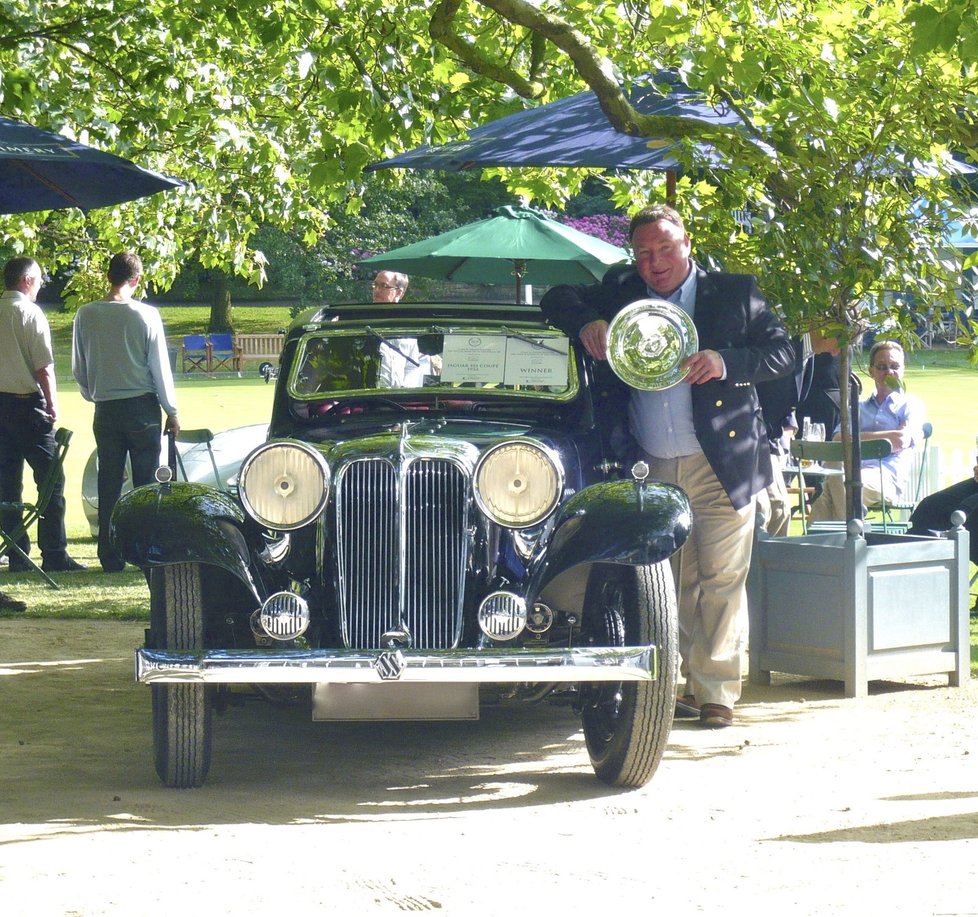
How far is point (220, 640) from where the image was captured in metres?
5.62

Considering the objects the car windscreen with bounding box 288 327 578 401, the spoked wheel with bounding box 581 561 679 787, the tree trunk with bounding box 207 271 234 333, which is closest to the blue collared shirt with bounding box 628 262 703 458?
the car windscreen with bounding box 288 327 578 401

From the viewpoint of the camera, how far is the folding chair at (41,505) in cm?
1020

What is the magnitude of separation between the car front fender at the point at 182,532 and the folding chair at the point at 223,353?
3475 cm

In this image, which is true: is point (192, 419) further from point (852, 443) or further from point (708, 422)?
point (708, 422)

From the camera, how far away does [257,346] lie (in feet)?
142

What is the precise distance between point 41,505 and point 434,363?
467 centimetres

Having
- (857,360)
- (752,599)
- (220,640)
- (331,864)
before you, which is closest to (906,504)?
(857,360)

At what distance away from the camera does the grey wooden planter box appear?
23.2 ft

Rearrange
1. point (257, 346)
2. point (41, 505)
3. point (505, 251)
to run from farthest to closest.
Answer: point (257, 346)
point (505, 251)
point (41, 505)

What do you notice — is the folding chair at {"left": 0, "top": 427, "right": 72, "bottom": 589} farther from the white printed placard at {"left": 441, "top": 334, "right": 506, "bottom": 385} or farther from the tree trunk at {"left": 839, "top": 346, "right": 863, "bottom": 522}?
the tree trunk at {"left": 839, "top": 346, "right": 863, "bottom": 522}

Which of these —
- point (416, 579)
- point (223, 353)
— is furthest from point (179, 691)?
point (223, 353)

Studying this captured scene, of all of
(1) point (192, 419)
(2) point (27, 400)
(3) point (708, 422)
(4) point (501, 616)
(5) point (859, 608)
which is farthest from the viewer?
(1) point (192, 419)

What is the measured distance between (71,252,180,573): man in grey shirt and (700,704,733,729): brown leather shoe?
4848 mm

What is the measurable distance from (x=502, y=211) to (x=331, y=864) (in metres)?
10.6
